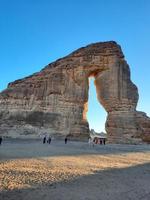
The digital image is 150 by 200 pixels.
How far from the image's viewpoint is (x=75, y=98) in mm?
46281

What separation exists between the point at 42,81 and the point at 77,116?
8.81 m

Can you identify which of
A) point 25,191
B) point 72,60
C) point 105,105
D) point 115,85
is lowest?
point 25,191

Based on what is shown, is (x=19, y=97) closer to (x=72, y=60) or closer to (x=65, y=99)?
(x=65, y=99)

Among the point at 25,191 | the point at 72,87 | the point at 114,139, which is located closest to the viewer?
the point at 25,191

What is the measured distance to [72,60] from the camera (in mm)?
48656

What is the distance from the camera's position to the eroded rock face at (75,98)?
43.6 m

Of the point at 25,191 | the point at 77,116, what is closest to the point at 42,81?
the point at 77,116

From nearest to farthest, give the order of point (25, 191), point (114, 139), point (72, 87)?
point (25, 191) < point (114, 139) < point (72, 87)

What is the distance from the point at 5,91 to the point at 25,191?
42049 millimetres

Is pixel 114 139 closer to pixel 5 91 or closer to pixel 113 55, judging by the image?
pixel 113 55

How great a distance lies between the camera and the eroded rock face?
143 ft

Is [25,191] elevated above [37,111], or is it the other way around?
[37,111]

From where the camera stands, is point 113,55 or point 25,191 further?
point 113,55

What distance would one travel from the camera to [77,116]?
4522 centimetres
